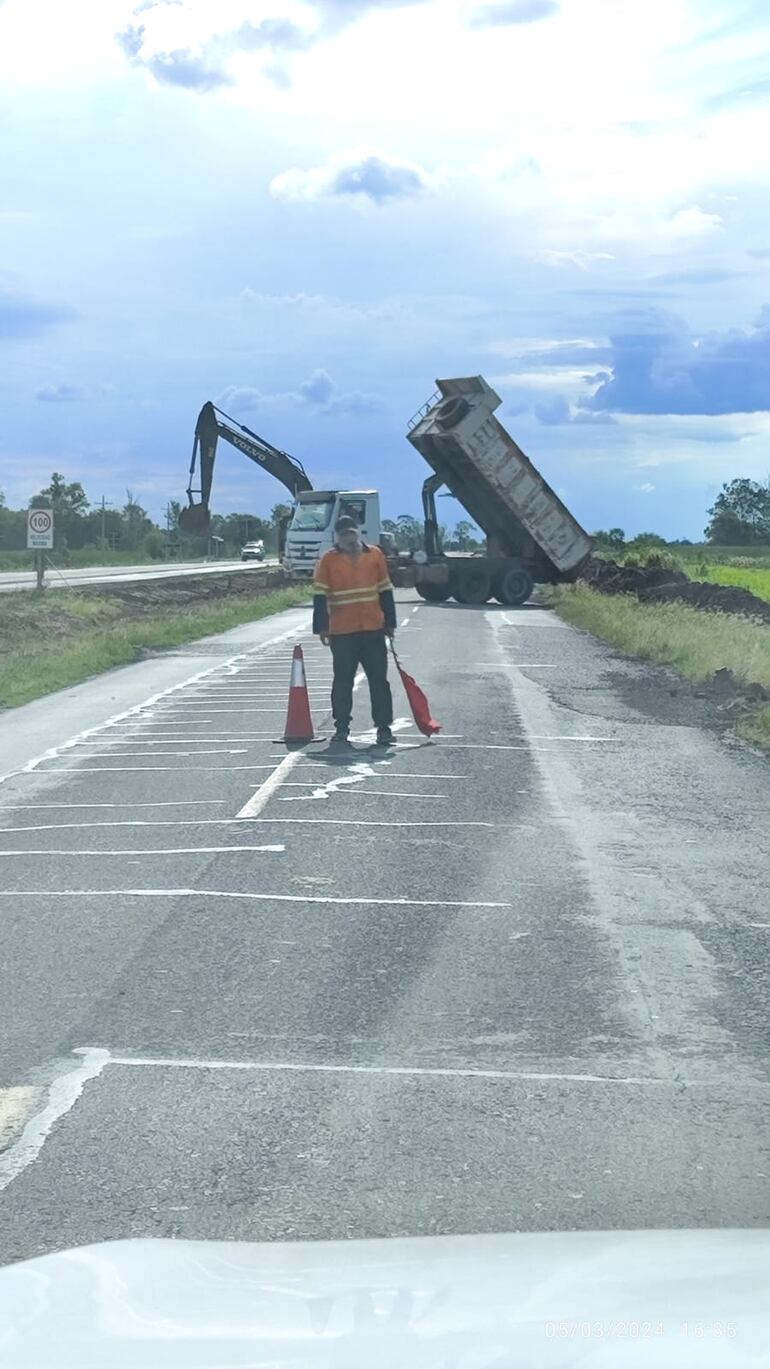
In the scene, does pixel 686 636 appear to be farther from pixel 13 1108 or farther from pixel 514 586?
pixel 13 1108

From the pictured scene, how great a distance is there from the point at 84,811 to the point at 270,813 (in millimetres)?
1253

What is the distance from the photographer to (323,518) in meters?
41.2

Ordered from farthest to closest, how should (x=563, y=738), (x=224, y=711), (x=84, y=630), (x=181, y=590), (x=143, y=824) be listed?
(x=181, y=590) < (x=84, y=630) < (x=224, y=711) < (x=563, y=738) < (x=143, y=824)

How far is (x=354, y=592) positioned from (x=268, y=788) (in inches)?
118

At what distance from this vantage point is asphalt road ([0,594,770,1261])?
4.48 meters

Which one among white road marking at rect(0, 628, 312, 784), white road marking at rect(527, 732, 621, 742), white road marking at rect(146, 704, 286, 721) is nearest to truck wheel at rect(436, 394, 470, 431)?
white road marking at rect(0, 628, 312, 784)

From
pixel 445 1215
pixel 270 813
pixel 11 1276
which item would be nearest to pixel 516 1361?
pixel 11 1276

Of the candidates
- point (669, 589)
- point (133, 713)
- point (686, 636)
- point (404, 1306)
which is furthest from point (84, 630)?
point (404, 1306)

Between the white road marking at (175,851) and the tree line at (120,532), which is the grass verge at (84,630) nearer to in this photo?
the white road marking at (175,851)

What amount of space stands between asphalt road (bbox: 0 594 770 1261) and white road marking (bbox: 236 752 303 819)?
64 millimetres

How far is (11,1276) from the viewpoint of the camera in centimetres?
298

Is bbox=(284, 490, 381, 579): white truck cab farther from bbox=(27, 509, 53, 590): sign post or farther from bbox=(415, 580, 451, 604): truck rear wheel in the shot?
bbox=(27, 509, 53, 590): sign post

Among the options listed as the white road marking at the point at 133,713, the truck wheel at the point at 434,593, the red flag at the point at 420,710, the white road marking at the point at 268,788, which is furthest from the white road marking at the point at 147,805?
the truck wheel at the point at 434,593

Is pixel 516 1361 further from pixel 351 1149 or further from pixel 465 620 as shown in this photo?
pixel 465 620
